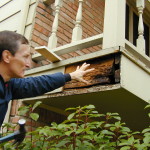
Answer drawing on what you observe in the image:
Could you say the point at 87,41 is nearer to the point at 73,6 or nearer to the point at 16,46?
the point at 16,46

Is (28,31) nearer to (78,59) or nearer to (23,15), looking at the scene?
(23,15)

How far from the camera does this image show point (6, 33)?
200cm

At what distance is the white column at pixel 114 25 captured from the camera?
8.91 feet

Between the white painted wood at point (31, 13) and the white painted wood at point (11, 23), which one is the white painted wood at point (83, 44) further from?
→ the white painted wood at point (11, 23)

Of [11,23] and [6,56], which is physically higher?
[11,23]

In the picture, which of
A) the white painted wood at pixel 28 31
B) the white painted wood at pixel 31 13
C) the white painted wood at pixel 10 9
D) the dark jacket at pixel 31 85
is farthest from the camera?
the white painted wood at pixel 10 9

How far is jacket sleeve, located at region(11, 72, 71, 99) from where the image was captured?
2.16 m

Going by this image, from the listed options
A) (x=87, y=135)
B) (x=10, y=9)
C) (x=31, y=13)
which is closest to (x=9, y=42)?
(x=87, y=135)

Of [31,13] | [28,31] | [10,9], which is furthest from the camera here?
[10,9]

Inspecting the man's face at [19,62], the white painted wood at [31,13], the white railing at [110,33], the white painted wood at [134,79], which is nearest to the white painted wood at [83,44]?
the white railing at [110,33]

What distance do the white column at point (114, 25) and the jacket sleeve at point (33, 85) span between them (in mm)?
698

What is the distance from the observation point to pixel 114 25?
2771 millimetres

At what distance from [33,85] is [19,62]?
0.30 metres

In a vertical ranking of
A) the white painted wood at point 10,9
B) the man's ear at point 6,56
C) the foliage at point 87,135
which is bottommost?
the foliage at point 87,135
